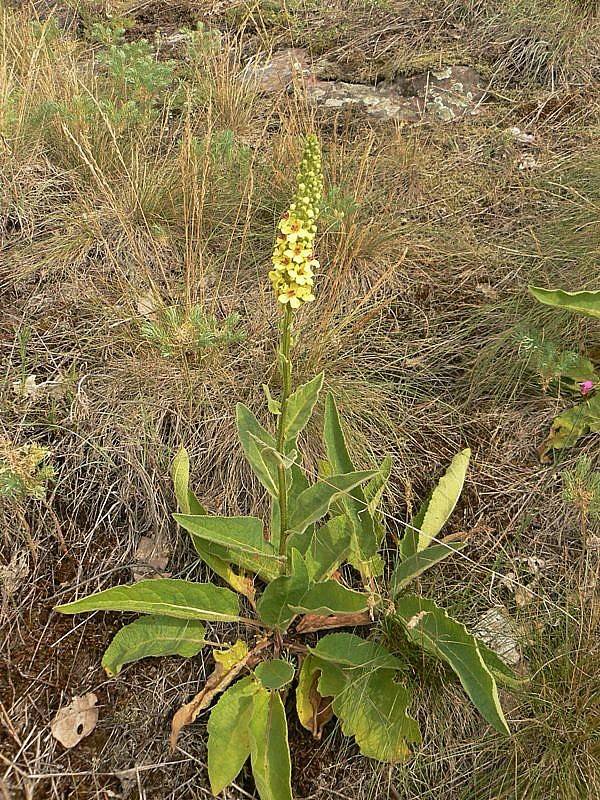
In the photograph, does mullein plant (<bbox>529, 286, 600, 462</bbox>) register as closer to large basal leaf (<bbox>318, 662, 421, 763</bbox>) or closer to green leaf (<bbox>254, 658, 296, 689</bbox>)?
large basal leaf (<bbox>318, 662, 421, 763</bbox>)

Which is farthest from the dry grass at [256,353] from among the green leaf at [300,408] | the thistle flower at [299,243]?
the thistle flower at [299,243]

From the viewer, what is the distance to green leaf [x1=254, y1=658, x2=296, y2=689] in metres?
1.52

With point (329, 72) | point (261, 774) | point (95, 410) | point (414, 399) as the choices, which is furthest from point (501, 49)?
point (261, 774)

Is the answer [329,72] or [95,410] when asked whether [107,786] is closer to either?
[95,410]

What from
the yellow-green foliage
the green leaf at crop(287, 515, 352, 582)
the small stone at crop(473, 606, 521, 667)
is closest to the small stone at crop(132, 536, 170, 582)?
the yellow-green foliage

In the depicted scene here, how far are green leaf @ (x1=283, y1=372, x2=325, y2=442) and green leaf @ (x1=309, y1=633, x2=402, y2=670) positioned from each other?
0.52 meters

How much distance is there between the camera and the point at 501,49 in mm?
3729

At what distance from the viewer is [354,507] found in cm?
171

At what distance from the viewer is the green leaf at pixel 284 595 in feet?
5.18

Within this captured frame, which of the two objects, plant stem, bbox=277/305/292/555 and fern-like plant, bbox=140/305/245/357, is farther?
fern-like plant, bbox=140/305/245/357

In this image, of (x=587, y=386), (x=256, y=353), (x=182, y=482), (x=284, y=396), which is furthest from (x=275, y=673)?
(x=587, y=386)

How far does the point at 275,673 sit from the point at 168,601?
0.30m

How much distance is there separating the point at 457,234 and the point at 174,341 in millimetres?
1251

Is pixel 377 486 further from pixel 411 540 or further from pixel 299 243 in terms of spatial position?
pixel 299 243
